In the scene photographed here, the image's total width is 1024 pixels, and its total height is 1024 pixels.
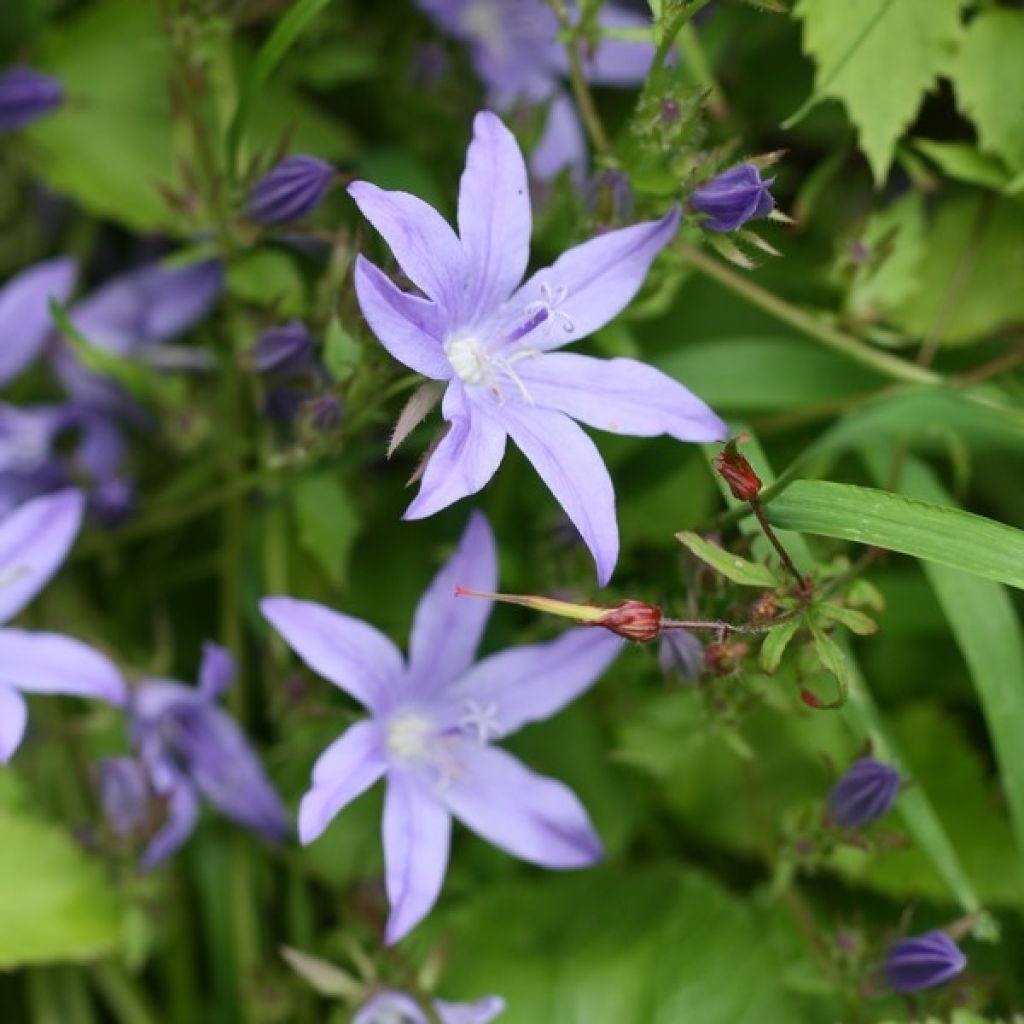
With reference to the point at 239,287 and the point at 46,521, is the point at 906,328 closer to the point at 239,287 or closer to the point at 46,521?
the point at 239,287

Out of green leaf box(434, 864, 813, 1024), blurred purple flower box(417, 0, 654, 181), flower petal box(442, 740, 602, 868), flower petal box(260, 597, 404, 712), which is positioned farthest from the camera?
blurred purple flower box(417, 0, 654, 181)

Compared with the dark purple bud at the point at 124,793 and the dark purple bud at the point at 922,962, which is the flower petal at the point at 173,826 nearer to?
the dark purple bud at the point at 124,793

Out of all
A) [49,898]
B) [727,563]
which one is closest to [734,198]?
[727,563]

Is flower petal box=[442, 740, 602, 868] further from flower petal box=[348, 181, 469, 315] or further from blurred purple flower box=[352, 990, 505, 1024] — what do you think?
flower petal box=[348, 181, 469, 315]

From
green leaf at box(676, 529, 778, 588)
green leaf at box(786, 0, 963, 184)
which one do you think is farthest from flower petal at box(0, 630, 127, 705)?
green leaf at box(786, 0, 963, 184)

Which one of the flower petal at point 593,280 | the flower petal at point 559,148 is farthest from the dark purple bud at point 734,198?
the flower petal at point 559,148
